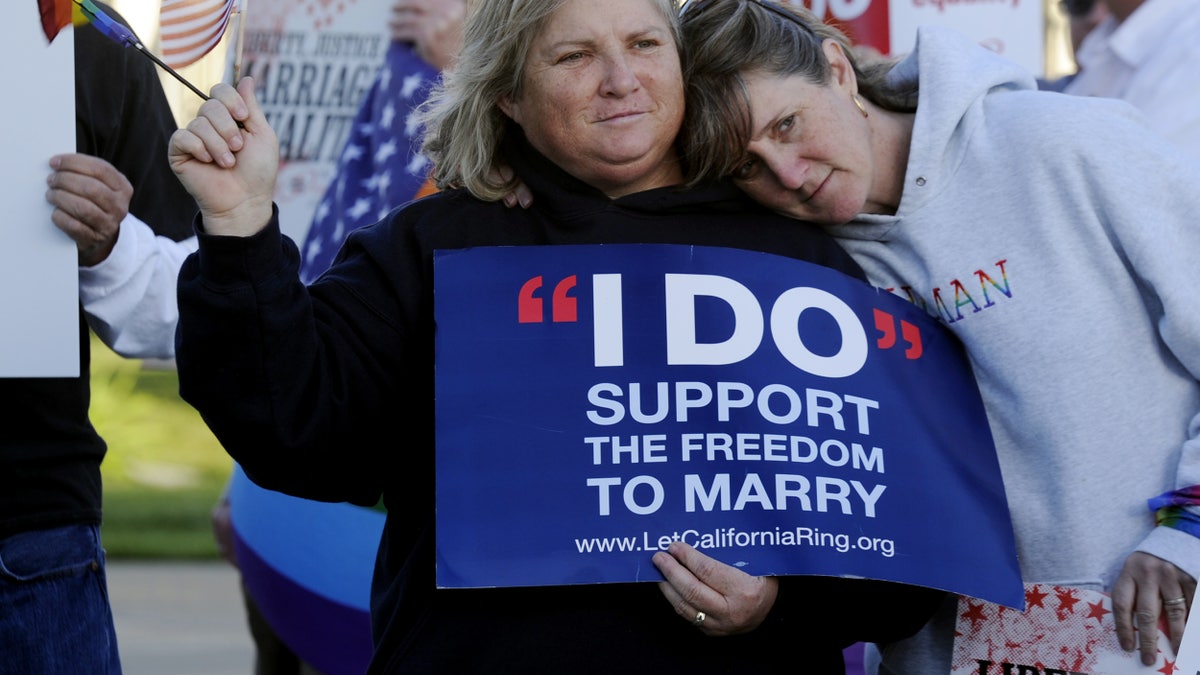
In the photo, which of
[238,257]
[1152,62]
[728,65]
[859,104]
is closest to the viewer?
[238,257]

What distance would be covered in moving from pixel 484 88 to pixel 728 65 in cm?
37

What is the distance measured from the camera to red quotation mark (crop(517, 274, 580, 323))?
2143mm

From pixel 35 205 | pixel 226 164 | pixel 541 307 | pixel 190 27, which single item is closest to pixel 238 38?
pixel 190 27

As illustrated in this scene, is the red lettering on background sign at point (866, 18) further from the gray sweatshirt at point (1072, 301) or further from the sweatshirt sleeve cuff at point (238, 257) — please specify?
the sweatshirt sleeve cuff at point (238, 257)

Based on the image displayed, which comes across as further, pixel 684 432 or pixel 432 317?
pixel 432 317

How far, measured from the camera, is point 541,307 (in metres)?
2.14

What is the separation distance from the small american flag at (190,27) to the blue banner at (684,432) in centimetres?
44

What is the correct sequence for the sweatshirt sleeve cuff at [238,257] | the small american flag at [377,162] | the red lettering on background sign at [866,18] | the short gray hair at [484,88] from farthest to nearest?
the red lettering on background sign at [866,18]
the small american flag at [377,162]
the short gray hair at [484,88]
the sweatshirt sleeve cuff at [238,257]

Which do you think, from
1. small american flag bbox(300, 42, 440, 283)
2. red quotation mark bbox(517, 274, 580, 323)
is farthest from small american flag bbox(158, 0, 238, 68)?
small american flag bbox(300, 42, 440, 283)

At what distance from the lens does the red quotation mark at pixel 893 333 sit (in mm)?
2260

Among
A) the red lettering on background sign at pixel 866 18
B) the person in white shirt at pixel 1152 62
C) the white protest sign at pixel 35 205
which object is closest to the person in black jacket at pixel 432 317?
the white protest sign at pixel 35 205

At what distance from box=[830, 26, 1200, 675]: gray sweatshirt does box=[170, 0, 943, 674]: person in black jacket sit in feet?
0.66

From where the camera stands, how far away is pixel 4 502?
2.26 metres

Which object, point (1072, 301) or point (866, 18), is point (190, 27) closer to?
point (1072, 301)
